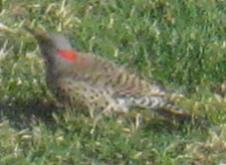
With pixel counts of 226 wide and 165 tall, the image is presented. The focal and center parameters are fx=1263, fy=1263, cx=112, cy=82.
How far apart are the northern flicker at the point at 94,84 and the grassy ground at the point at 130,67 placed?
0.38ft

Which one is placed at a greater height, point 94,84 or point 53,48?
point 53,48

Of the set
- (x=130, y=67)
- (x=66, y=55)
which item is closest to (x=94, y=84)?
(x=66, y=55)

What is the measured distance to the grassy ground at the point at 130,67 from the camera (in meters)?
8.29

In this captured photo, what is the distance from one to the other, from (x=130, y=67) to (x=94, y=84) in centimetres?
75

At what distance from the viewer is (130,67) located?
9492 mm

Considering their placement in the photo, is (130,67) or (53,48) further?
(130,67)

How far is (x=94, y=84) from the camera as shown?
8.80 metres

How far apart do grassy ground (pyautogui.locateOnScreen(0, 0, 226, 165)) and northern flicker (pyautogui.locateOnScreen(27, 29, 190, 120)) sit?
12 centimetres

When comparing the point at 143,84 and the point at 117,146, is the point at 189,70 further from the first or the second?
the point at 117,146

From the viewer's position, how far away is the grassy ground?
326 inches

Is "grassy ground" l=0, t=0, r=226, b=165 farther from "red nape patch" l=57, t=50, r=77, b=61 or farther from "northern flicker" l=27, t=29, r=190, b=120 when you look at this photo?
"red nape patch" l=57, t=50, r=77, b=61

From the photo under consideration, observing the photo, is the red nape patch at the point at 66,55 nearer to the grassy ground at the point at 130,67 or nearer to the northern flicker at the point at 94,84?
the northern flicker at the point at 94,84

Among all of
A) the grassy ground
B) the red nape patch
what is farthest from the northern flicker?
the grassy ground

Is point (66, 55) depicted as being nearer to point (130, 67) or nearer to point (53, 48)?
point (53, 48)
